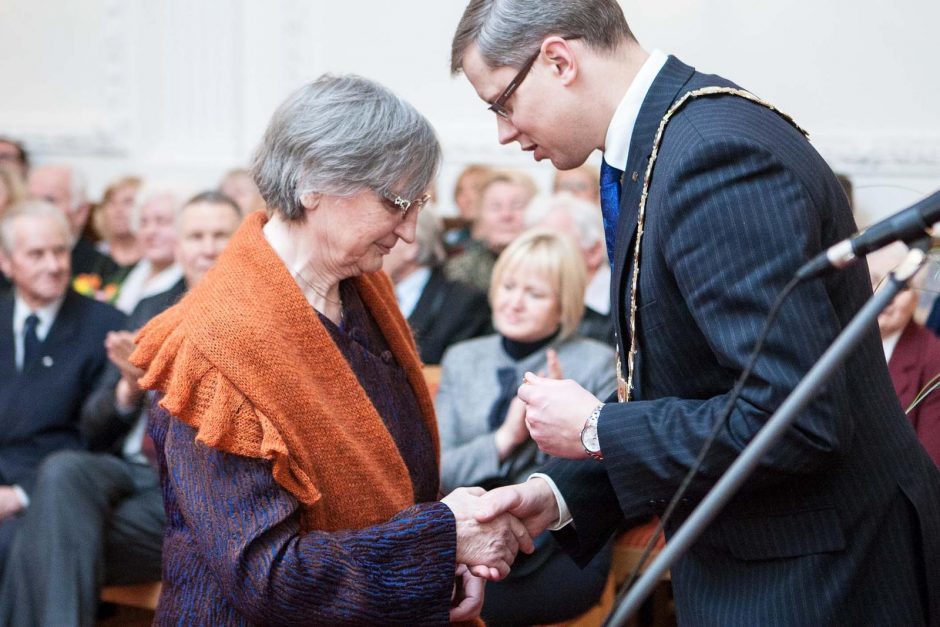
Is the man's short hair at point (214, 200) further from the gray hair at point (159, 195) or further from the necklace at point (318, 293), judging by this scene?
the necklace at point (318, 293)

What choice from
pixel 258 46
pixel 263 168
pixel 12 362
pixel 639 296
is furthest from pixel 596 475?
pixel 258 46

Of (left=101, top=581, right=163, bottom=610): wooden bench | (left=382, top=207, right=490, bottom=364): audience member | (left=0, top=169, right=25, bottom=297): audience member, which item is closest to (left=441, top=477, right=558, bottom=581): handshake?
(left=101, top=581, right=163, bottom=610): wooden bench

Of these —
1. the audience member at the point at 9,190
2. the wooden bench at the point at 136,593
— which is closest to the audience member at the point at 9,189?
the audience member at the point at 9,190

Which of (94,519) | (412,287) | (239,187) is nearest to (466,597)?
(94,519)

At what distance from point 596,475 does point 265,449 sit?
2.14 ft

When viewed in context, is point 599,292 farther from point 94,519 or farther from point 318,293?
point 318,293

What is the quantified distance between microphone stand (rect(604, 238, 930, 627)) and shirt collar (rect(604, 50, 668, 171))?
66 cm

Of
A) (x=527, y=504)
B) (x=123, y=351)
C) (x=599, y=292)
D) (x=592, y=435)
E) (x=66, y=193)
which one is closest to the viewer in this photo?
(x=592, y=435)

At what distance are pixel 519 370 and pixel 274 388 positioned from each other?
2.06 meters

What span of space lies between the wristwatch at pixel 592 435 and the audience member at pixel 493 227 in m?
3.55

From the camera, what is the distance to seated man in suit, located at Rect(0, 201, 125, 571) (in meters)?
4.15

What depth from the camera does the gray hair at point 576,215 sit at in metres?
5.02

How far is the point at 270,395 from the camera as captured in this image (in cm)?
194

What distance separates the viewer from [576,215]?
5.04 metres
